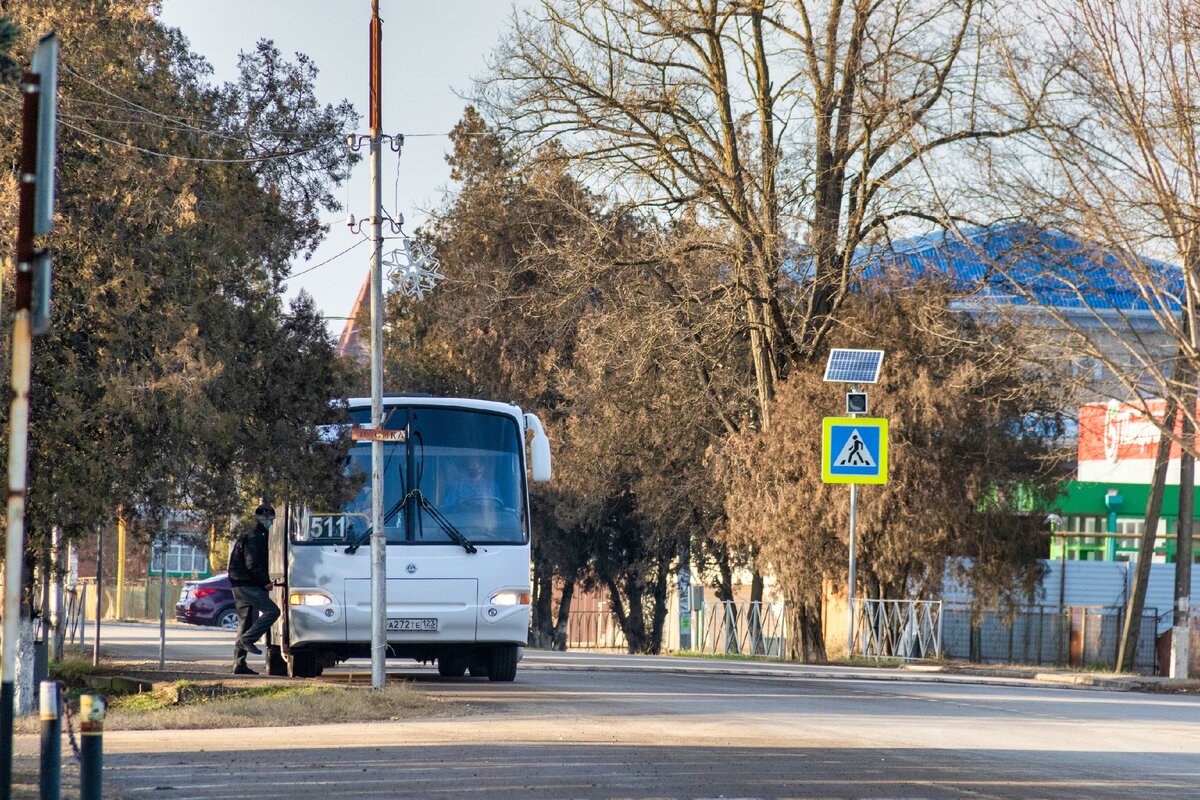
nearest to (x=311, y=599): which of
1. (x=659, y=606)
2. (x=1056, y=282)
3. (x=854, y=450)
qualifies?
(x=854, y=450)

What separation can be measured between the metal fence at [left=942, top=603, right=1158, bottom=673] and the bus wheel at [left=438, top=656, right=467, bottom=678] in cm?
1652

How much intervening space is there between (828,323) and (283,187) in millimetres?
12537

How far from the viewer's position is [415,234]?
157 ft

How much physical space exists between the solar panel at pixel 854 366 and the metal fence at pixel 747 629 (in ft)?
28.2

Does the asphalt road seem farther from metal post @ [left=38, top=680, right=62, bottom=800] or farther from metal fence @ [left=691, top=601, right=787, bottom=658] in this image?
metal fence @ [left=691, top=601, right=787, bottom=658]

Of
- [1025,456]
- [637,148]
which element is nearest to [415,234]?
[637,148]

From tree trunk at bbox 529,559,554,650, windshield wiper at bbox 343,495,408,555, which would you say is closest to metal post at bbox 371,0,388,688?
windshield wiper at bbox 343,495,408,555

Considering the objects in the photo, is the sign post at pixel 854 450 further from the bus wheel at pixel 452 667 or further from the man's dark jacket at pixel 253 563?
the man's dark jacket at pixel 253 563

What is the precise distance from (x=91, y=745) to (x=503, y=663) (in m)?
12.0

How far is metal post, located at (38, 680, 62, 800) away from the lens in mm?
7500

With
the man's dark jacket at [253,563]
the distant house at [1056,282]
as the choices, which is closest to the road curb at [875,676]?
the distant house at [1056,282]

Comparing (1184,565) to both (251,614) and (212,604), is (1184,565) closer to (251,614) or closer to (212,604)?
(251,614)

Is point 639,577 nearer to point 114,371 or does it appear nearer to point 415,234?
point 415,234

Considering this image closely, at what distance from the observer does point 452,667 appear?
21250 mm
